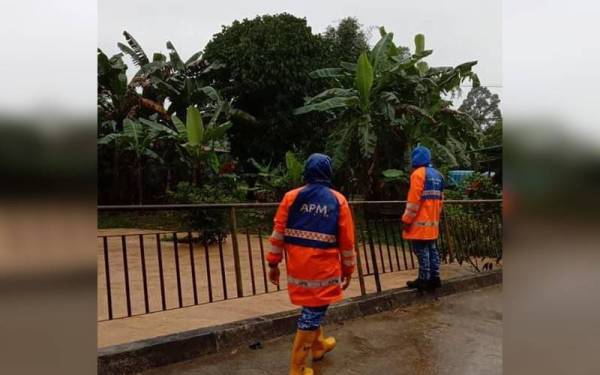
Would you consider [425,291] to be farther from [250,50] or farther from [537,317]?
[250,50]

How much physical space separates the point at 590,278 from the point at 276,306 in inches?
173

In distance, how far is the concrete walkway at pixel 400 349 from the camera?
3.23 m

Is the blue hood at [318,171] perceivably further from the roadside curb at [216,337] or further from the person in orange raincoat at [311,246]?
the roadside curb at [216,337]

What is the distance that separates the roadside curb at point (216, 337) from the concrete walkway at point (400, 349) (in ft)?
0.21

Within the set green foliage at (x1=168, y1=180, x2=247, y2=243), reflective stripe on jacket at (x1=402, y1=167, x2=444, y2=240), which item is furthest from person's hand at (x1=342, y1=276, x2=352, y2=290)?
green foliage at (x1=168, y1=180, x2=247, y2=243)

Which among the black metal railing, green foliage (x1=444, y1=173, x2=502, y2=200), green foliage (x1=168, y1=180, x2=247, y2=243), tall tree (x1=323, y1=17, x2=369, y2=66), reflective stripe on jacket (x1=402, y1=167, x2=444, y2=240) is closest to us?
reflective stripe on jacket (x1=402, y1=167, x2=444, y2=240)

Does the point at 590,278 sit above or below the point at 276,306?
above

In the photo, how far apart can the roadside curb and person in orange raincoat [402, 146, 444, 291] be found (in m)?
0.37

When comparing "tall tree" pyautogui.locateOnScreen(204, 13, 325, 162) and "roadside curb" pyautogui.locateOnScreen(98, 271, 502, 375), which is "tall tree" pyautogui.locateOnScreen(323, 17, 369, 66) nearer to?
"tall tree" pyautogui.locateOnScreen(204, 13, 325, 162)

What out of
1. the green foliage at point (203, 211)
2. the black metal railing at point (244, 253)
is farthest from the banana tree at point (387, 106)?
the green foliage at point (203, 211)

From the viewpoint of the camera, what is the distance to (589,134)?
693 mm

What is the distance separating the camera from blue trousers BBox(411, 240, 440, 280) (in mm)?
4957

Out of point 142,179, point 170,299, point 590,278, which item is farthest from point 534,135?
point 142,179

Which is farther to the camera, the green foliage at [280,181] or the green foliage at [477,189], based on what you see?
Answer: the green foliage at [280,181]
